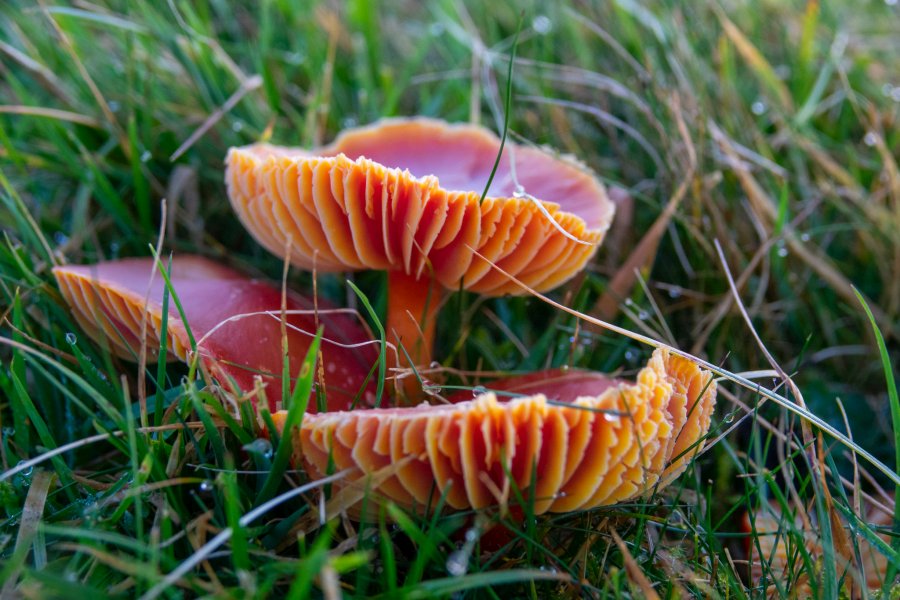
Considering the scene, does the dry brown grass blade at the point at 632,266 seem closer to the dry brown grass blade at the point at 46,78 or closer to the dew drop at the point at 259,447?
the dew drop at the point at 259,447

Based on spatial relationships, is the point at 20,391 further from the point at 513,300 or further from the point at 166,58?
the point at 166,58

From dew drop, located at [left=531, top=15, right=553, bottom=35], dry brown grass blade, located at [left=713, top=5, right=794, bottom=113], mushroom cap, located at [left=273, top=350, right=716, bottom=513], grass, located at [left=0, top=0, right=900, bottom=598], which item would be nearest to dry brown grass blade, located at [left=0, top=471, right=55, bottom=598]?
grass, located at [left=0, top=0, right=900, bottom=598]

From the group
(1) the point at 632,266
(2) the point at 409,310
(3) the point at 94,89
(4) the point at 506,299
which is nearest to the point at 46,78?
(3) the point at 94,89

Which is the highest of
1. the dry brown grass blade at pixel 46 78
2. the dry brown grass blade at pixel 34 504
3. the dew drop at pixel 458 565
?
the dry brown grass blade at pixel 46 78

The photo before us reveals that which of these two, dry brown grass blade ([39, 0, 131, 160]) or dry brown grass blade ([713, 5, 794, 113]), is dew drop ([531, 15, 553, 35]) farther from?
dry brown grass blade ([39, 0, 131, 160])

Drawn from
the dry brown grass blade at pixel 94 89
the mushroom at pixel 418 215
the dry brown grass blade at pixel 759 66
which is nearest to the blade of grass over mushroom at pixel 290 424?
the mushroom at pixel 418 215

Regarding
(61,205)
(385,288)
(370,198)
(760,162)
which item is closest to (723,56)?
(760,162)

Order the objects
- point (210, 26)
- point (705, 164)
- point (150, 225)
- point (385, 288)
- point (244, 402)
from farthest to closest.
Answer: point (210, 26), point (705, 164), point (150, 225), point (385, 288), point (244, 402)
